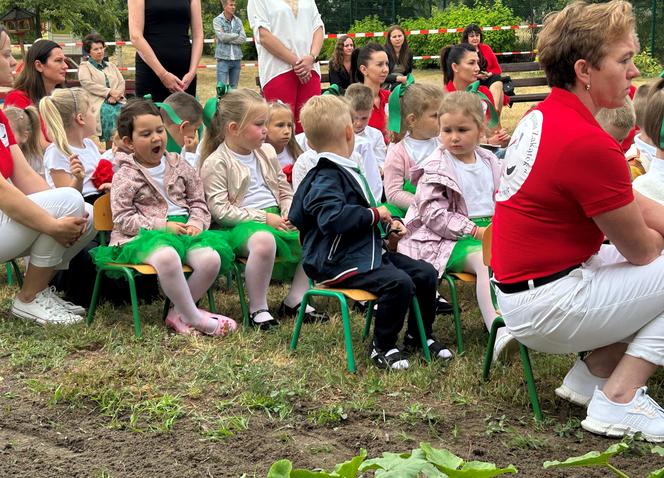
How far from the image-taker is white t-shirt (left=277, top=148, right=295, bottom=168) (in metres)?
6.42

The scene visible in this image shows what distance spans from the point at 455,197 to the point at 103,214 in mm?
1962

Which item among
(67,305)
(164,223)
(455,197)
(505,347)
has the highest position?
(455,197)

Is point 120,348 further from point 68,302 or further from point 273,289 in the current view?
point 273,289

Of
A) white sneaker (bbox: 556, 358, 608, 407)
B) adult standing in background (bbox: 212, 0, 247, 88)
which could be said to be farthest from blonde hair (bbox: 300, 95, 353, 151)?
adult standing in background (bbox: 212, 0, 247, 88)

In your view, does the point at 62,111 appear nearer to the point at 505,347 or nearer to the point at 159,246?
the point at 159,246

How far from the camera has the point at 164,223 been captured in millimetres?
5355

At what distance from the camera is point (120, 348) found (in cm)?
486

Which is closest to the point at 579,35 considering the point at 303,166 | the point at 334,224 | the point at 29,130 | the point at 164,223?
the point at 334,224

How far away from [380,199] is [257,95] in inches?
39.6

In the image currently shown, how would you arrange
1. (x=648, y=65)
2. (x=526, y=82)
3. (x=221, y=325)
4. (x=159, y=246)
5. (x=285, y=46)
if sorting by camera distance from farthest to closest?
(x=648, y=65)
(x=526, y=82)
(x=285, y=46)
(x=221, y=325)
(x=159, y=246)

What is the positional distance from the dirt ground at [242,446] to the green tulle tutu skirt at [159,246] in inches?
51.2

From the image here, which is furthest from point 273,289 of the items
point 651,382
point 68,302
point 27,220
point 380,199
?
point 651,382

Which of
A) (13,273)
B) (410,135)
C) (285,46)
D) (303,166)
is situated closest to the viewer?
(303,166)

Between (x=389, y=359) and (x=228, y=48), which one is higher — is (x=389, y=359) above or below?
above
